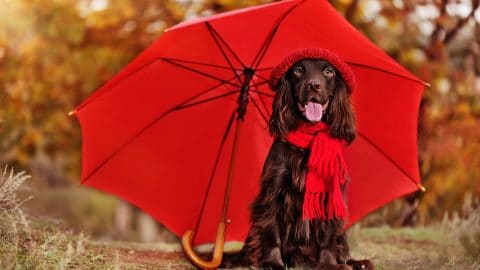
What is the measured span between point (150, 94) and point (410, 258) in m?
2.46

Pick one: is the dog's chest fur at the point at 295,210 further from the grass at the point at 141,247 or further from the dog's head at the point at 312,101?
the grass at the point at 141,247

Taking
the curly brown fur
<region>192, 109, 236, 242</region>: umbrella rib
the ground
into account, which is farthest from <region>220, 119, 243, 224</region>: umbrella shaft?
the curly brown fur

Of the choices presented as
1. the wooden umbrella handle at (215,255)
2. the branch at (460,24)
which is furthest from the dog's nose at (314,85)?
the branch at (460,24)

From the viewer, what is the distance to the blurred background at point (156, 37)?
9.02 m

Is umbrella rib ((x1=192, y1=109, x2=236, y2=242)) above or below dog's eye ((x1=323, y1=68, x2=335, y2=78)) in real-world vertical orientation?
below

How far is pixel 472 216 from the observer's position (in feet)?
23.2

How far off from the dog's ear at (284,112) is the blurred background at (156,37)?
12.7 ft

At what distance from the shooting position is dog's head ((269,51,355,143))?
433 centimetres

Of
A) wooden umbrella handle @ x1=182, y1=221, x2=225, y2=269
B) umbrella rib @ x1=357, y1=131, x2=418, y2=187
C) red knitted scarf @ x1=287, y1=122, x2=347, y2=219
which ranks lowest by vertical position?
wooden umbrella handle @ x1=182, y1=221, x2=225, y2=269

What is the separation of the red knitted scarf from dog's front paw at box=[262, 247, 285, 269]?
11.8 inches

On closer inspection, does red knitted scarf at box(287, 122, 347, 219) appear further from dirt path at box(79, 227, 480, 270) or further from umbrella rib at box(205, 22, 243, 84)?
dirt path at box(79, 227, 480, 270)

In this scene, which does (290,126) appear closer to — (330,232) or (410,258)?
(330,232)

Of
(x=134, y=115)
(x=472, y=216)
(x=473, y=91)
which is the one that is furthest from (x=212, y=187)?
(x=473, y=91)

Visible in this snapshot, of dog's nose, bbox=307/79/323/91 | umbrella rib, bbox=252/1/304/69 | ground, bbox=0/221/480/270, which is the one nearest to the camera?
ground, bbox=0/221/480/270
